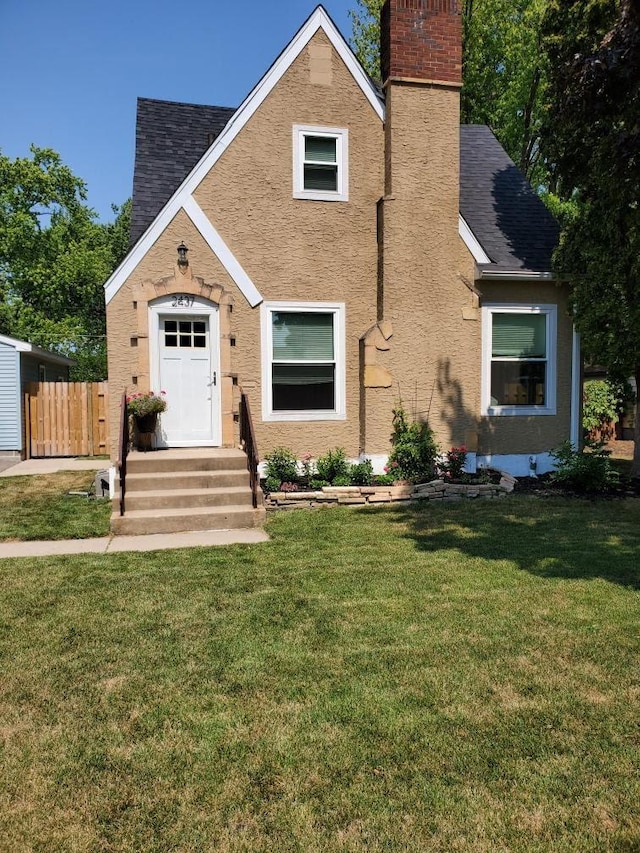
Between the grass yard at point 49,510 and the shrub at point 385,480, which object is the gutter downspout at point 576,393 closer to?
the shrub at point 385,480

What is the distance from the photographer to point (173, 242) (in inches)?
365

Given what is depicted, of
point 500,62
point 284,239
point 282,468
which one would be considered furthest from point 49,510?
point 500,62

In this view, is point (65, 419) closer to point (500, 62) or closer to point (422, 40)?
point (422, 40)

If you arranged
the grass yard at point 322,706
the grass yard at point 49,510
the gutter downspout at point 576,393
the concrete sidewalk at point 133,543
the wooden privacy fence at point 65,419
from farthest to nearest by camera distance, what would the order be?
the wooden privacy fence at point 65,419, the gutter downspout at point 576,393, the grass yard at point 49,510, the concrete sidewalk at point 133,543, the grass yard at point 322,706

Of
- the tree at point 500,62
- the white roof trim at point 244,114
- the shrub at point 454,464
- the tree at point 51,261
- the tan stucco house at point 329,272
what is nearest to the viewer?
the white roof trim at point 244,114

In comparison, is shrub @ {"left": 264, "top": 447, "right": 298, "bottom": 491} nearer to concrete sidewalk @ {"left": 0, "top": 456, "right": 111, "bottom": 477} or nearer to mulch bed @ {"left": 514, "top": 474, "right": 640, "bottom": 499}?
mulch bed @ {"left": 514, "top": 474, "right": 640, "bottom": 499}

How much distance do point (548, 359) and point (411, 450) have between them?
330cm

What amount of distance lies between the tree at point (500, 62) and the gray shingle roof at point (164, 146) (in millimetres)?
14348

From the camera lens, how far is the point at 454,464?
32.2ft

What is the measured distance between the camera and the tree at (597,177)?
852 cm

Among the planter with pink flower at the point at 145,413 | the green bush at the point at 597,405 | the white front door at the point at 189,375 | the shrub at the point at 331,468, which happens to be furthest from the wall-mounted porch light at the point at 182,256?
the green bush at the point at 597,405

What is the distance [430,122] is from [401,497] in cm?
639

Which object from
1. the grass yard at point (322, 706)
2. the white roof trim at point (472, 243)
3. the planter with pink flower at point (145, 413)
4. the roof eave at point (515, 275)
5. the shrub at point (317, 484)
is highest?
the white roof trim at point (472, 243)

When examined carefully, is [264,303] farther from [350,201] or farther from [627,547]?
[627,547]
